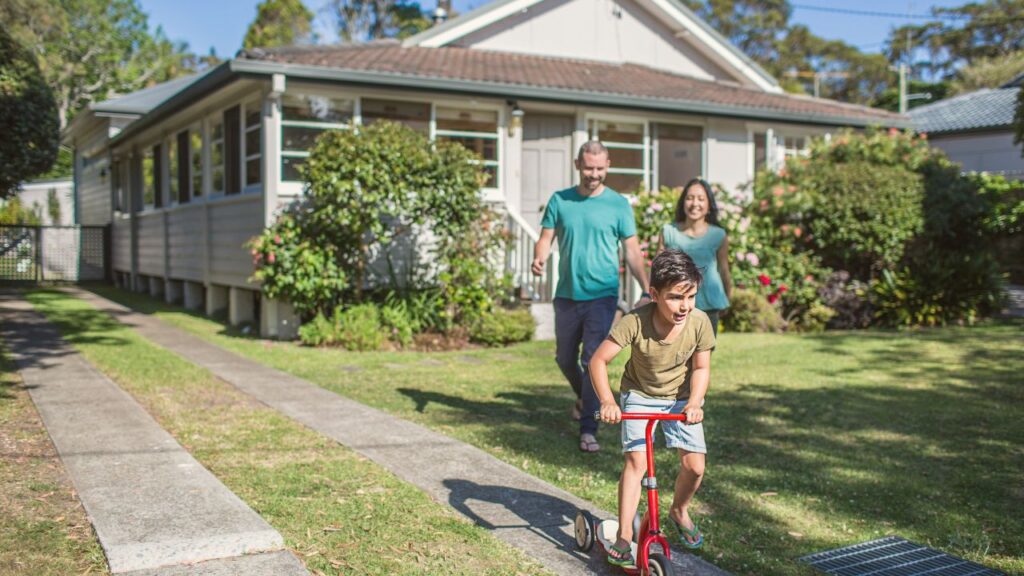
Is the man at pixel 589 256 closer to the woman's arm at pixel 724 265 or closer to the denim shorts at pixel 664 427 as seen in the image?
the woman's arm at pixel 724 265

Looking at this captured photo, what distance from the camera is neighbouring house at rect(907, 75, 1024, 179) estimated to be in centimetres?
2592

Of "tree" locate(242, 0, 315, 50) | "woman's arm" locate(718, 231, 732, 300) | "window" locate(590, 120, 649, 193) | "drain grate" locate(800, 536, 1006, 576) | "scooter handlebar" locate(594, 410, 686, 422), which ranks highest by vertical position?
"tree" locate(242, 0, 315, 50)

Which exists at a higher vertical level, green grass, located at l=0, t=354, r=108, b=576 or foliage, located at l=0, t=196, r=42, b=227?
foliage, located at l=0, t=196, r=42, b=227

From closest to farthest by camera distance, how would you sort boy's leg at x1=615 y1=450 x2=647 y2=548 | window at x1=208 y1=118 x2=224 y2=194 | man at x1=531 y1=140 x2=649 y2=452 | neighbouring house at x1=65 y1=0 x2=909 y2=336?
1. boy's leg at x1=615 y1=450 x2=647 y2=548
2. man at x1=531 y1=140 x2=649 y2=452
3. neighbouring house at x1=65 y1=0 x2=909 y2=336
4. window at x1=208 y1=118 x2=224 y2=194

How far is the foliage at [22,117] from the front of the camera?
11.5 meters

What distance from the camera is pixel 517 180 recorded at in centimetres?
1364

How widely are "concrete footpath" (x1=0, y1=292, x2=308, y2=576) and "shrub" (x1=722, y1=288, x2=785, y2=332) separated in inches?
320

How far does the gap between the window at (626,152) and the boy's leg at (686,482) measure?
38.0 feet

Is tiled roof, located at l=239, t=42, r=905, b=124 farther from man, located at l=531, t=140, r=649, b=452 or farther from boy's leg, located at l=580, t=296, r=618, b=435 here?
boy's leg, located at l=580, t=296, r=618, b=435

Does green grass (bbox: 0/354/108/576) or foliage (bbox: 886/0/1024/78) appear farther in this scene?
foliage (bbox: 886/0/1024/78)

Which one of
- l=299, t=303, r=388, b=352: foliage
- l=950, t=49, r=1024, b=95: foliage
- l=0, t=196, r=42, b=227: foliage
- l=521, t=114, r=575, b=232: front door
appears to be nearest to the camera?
l=299, t=303, r=388, b=352: foliage

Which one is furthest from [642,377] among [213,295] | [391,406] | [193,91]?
[213,295]

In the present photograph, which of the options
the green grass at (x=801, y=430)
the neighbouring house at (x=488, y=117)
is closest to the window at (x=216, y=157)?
the neighbouring house at (x=488, y=117)

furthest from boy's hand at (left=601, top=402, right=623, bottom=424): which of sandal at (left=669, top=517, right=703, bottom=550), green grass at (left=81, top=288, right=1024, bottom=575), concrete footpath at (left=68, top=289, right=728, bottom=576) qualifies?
green grass at (left=81, top=288, right=1024, bottom=575)
